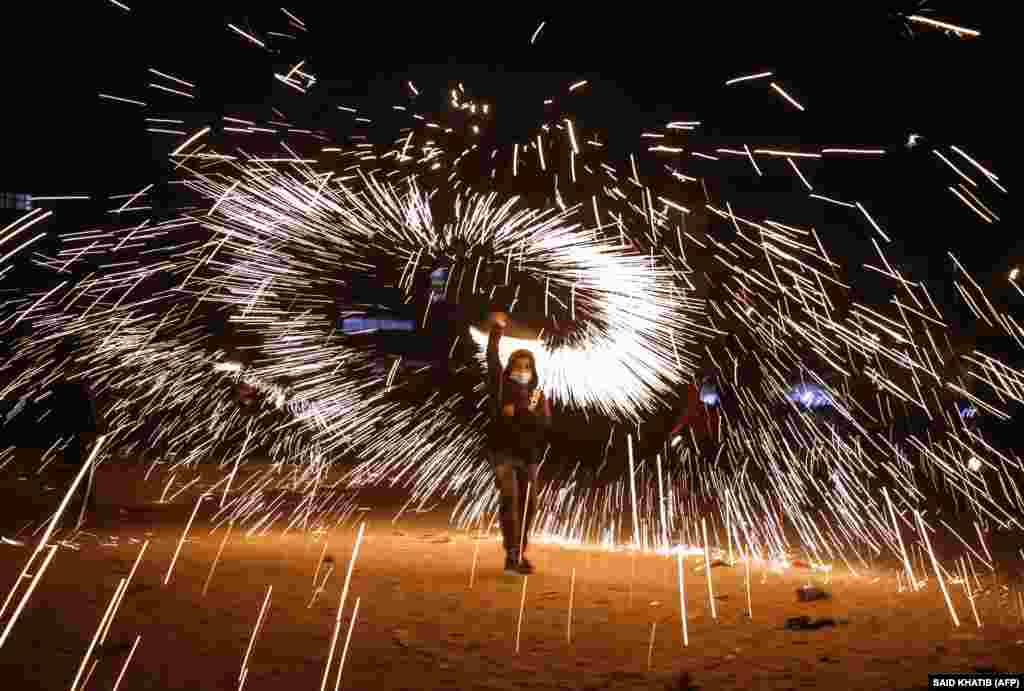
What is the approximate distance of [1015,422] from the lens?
43.6 ft

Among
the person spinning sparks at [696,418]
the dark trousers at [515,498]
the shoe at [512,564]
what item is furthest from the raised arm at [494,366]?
the person spinning sparks at [696,418]

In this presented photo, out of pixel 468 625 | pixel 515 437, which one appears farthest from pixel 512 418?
pixel 468 625

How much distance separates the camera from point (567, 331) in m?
10.7

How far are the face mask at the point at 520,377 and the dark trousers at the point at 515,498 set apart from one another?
1.70 feet

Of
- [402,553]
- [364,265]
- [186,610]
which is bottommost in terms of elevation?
[186,610]

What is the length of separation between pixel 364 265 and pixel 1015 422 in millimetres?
8449

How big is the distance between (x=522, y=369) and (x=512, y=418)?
0.37m

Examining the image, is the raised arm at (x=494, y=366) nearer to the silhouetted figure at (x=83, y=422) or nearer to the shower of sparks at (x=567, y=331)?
the shower of sparks at (x=567, y=331)

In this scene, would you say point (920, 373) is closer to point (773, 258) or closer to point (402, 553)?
point (773, 258)

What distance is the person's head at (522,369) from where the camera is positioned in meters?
7.26

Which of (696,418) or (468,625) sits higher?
(696,418)

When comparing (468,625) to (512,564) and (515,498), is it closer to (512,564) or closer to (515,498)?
(512,564)

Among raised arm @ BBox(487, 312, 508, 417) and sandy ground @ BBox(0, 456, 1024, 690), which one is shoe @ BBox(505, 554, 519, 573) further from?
raised arm @ BBox(487, 312, 508, 417)

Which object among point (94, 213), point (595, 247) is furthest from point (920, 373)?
point (94, 213)
